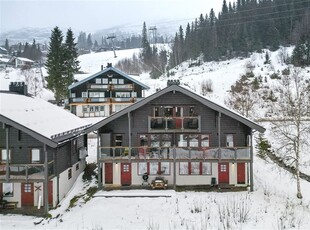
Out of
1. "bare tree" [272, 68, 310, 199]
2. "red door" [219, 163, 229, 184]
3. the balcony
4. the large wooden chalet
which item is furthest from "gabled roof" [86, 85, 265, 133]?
"red door" [219, 163, 229, 184]

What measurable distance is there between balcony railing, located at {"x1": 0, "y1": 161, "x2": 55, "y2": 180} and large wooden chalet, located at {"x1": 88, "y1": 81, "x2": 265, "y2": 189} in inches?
179

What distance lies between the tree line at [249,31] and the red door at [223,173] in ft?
187

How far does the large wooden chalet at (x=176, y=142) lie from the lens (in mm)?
23750

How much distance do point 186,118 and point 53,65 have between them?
38.8 meters

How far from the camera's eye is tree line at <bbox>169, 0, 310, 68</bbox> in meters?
79.8

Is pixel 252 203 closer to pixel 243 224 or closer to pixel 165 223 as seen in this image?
pixel 243 224

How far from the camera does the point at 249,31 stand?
278 feet

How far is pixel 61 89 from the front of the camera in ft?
182

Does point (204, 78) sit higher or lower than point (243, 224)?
higher

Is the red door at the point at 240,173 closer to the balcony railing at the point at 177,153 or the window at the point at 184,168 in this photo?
the balcony railing at the point at 177,153

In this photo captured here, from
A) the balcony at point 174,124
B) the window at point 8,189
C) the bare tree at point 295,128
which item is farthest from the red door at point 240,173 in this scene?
the window at point 8,189

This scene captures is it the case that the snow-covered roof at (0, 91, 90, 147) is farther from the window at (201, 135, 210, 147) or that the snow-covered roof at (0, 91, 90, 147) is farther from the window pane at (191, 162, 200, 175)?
the window at (201, 135, 210, 147)

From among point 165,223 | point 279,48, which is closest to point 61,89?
point 165,223

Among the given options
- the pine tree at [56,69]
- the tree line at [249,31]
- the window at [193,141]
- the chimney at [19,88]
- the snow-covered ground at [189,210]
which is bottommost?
the snow-covered ground at [189,210]
